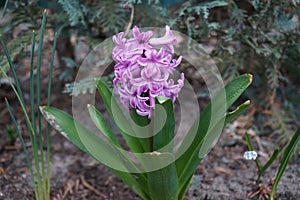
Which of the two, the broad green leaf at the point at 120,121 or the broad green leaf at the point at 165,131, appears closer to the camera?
the broad green leaf at the point at 165,131

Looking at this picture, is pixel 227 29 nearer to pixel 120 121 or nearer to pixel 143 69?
pixel 120 121

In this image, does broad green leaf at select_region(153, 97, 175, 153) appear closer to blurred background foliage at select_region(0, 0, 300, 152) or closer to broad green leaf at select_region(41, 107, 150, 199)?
broad green leaf at select_region(41, 107, 150, 199)

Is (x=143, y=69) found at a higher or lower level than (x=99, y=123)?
→ higher

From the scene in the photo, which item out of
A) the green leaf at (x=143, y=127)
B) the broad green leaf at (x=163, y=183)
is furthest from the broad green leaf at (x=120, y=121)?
the broad green leaf at (x=163, y=183)

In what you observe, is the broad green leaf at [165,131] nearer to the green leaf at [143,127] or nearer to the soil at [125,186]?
the green leaf at [143,127]

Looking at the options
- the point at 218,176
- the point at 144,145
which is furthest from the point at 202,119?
the point at 218,176

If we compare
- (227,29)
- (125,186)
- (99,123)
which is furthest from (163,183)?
(227,29)
